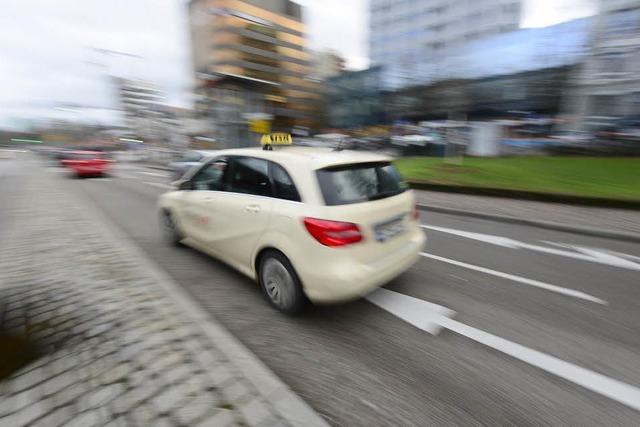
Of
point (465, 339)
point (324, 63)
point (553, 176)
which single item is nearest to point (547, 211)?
point (553, 176)

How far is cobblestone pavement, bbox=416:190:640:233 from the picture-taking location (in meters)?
6.33

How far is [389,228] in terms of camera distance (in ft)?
10.6

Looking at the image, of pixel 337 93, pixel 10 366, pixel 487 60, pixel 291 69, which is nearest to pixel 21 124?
pixel 291 69

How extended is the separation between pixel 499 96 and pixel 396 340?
124 ft

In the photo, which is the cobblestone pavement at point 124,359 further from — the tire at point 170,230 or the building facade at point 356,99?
the building facade at point 356,99

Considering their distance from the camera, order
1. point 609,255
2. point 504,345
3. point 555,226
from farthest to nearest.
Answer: point 555,226 → point 609,255 → point 504,345

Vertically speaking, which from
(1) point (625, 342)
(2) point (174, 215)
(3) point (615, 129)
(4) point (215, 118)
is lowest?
(1) point (625, 342)

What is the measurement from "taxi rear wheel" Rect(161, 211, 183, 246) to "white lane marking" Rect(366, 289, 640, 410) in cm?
320

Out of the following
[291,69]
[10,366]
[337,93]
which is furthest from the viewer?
[291,69]

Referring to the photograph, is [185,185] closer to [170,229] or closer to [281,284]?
[170,229]

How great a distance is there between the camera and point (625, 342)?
111 inches

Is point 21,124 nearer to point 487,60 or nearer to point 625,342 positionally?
point 487,60

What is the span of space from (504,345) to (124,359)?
3027 millimetres

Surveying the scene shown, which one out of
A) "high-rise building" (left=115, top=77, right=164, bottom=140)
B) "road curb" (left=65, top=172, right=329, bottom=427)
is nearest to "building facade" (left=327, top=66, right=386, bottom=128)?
"high-rise building" (left=115, top=77, right=164, bottom=140)
